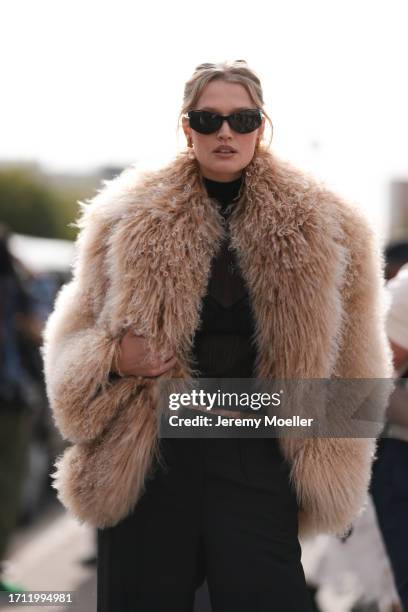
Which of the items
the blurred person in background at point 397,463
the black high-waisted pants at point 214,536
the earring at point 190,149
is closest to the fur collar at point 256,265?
the earring at point 190,149

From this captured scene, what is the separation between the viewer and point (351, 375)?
282cm

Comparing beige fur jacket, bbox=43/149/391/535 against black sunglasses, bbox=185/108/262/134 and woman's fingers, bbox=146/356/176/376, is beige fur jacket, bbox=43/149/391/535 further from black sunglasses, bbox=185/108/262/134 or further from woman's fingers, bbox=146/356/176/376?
black sunglasses, bbox=185/108/262/134

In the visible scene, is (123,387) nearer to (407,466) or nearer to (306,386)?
(306,386)

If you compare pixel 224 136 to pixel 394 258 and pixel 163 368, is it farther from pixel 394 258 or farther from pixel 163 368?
pixel 394 258

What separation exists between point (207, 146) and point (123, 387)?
2.34ft

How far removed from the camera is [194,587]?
2.77m

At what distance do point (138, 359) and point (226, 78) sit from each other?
2.68ft

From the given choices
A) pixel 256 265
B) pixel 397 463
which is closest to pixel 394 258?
pixel 397 463

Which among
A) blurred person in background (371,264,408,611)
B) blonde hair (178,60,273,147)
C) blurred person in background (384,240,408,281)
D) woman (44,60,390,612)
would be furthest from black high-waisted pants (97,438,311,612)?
blurred person in background (384,240,408,281)

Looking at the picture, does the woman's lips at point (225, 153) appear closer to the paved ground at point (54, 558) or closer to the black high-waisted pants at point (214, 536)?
the black high-waisted pants at point (214, 536)

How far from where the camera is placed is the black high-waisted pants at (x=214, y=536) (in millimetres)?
2684

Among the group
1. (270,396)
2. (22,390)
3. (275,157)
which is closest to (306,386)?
(270,396)

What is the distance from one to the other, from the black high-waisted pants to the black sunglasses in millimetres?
851

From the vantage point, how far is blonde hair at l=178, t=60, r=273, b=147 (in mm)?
2820
